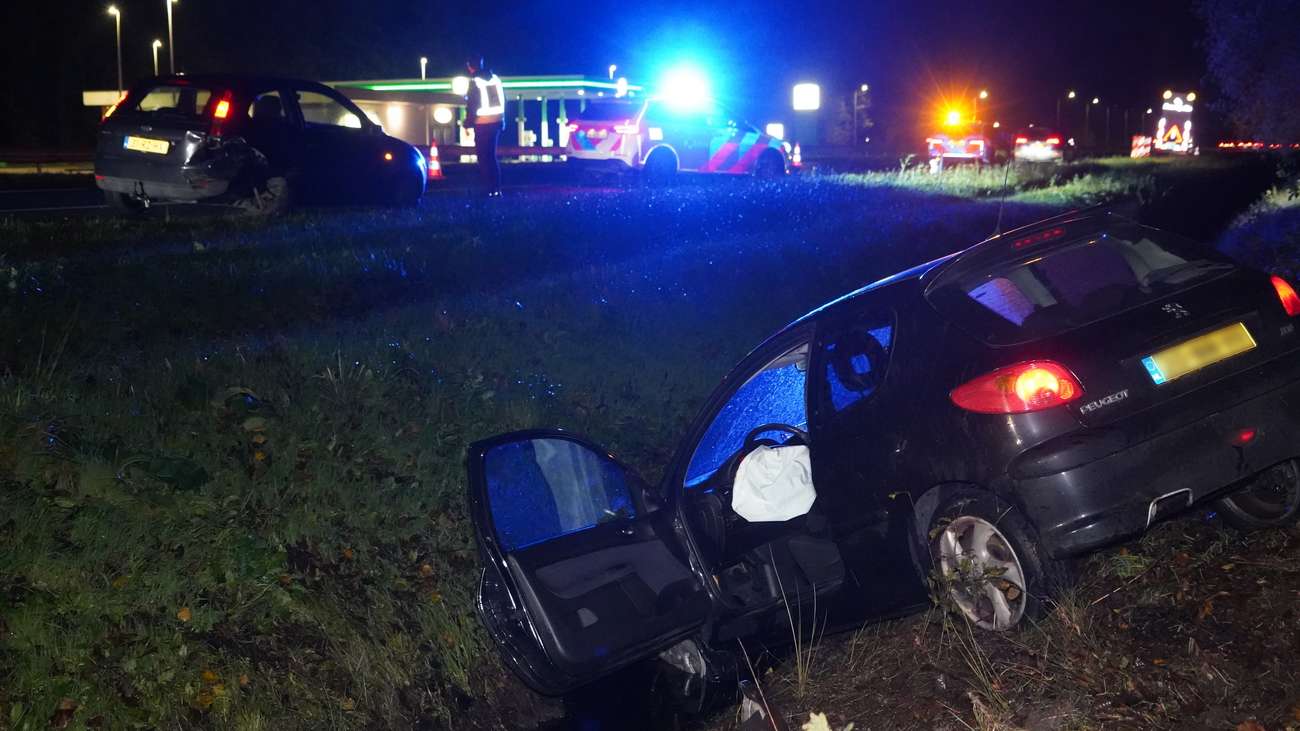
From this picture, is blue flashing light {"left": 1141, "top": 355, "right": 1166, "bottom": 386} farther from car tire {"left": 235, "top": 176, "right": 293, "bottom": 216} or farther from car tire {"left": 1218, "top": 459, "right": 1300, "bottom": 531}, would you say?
car tire {"left": 235, "top": 176, "right": 293, "bottom": 216}

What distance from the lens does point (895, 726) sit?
4012 mm

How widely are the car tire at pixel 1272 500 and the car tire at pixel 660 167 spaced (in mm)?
17266

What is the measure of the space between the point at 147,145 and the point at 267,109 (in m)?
1.19

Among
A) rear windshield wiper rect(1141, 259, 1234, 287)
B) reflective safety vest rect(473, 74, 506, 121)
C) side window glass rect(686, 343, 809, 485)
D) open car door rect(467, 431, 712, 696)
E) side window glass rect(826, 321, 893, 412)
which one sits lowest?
open car door rect(467, 431, 712, 696)

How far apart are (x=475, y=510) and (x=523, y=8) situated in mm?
52541

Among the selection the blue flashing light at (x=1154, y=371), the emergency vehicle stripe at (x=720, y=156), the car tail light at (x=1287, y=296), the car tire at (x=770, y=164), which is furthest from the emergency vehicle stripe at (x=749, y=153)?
the blue flashing light at (x=1154, y=371)

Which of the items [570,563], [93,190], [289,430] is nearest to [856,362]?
[570,563]

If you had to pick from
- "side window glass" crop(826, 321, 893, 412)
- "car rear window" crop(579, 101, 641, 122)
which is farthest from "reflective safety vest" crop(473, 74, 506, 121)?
"side window glass" crop(826, 321, 893, 412)

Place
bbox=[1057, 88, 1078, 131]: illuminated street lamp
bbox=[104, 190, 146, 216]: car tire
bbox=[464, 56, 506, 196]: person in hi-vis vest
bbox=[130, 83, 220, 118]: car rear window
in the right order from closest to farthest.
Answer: bbox=[130, 83, 220, 118]: car rear window, bbox=[104, 190, 146, 216]: car tire, bbox=[464, 56, 506, 196]: person in hi-vis vest, bbox=[1057, 88, 1078, 131]: illuminated street lamp

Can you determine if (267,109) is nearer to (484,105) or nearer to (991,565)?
(484,105)

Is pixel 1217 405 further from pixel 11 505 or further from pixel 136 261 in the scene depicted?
pixel 136 261

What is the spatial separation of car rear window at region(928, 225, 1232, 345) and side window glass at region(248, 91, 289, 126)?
30.7 ft

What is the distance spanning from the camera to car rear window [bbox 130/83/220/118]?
1217 centimetres

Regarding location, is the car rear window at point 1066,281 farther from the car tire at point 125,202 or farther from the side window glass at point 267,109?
the car tire at point 125,202
